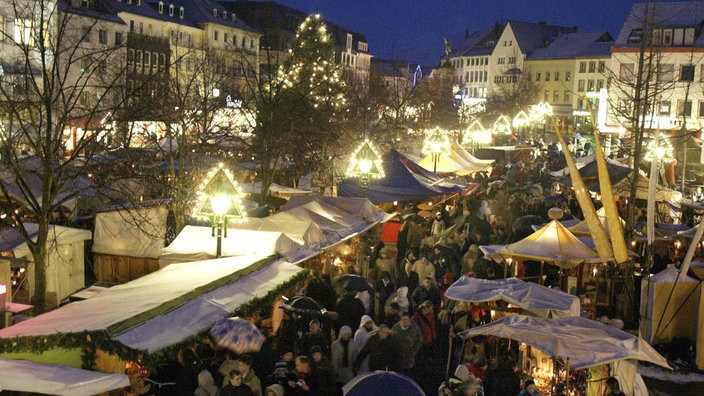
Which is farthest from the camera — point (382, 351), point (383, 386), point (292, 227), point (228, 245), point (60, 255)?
point (292, 227)

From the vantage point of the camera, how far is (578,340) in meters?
8.88

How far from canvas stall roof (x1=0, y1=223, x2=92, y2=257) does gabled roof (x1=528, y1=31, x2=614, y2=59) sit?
71.4 meters

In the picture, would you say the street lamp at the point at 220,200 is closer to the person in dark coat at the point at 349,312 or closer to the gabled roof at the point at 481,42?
the person in dark coat at the point at 349,312

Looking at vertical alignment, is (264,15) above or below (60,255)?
above

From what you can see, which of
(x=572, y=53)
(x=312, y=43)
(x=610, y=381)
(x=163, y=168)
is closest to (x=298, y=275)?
(x=610, y=381)

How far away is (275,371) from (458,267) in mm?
8568

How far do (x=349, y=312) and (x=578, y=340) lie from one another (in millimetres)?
3605

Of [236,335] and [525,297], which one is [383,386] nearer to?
[236,335]

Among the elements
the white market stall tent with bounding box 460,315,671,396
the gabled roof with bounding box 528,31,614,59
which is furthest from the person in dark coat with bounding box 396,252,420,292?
the gabled roof with bounding box 528,31,614,59

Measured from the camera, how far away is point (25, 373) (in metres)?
6.66

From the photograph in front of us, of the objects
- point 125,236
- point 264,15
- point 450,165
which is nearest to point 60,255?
point 125,236

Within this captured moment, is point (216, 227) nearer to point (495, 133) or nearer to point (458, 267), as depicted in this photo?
point (458, 267)

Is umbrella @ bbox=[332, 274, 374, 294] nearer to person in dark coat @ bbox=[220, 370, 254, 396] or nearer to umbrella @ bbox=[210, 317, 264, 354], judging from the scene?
umbrella @ bbox=[210, 317, 264, 354]

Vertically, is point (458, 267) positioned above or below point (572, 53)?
below
